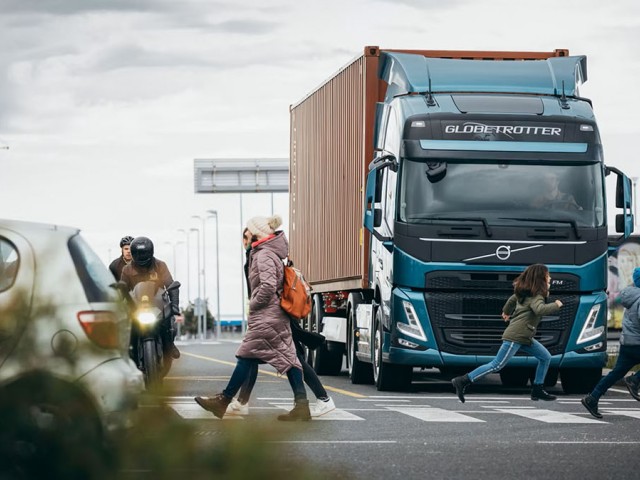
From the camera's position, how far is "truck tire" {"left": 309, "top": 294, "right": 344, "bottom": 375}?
2280 cm

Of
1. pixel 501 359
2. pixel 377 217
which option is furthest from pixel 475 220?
pixel 501 359

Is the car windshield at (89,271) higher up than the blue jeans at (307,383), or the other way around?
the car windshield at (89,271)

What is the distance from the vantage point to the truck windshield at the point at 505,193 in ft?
55.3

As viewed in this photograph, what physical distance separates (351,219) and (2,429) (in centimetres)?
1639

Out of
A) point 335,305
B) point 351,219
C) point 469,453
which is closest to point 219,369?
point 335,305

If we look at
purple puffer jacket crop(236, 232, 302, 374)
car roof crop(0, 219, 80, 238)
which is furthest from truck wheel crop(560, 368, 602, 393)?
car roof crop(0, 219, 80, 238)

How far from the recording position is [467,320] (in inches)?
671

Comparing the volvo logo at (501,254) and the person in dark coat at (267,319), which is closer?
the person in dark coat at (267,319)

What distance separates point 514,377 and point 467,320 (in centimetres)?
403

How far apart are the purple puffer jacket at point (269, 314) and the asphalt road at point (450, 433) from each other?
0.58 metres

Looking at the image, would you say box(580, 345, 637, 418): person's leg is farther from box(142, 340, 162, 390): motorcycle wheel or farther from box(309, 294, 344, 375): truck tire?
box(309, 294, 344, 375): truck tire

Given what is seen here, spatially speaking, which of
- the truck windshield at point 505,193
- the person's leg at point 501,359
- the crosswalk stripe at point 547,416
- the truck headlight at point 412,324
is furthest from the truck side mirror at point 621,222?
the crosswalk stripe at point 547,416

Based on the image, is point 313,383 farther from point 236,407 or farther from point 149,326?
point 149,326

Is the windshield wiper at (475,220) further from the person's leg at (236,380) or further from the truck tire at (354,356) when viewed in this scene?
the person's leg at (236,380)
